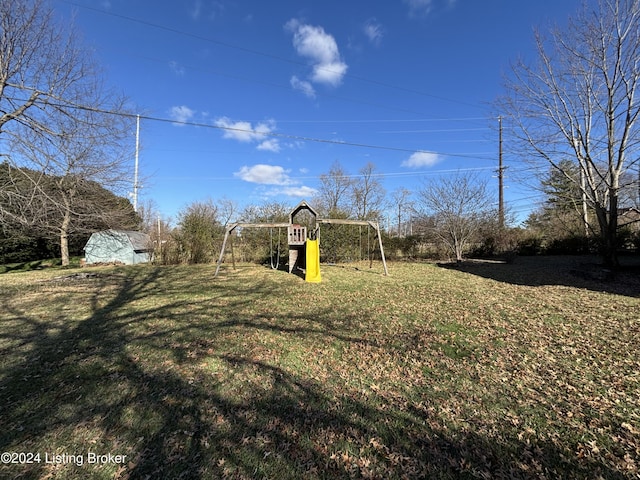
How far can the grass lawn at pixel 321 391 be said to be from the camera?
202 cm

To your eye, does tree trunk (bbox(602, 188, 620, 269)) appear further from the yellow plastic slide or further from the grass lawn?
the yellow plastic slide

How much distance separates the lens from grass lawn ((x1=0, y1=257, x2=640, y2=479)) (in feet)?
6.62

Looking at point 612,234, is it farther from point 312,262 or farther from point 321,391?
point 321,391

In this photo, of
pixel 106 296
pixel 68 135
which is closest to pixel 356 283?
pixel 106 296

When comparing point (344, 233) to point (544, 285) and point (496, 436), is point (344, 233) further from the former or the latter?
point (496, 436)

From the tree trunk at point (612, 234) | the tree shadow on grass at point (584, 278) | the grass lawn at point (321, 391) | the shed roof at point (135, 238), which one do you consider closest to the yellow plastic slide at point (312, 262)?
the grass lawn at point (321, 391)

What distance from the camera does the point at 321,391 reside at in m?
2.86

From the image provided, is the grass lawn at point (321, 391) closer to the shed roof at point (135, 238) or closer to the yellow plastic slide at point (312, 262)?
the yellow plastic slide at point (312, 262)

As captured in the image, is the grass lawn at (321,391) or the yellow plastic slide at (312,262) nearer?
the grass lawn at (321,391)

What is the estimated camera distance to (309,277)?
9.05 meters

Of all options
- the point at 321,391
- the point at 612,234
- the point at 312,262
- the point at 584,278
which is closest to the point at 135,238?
the point at 312,262

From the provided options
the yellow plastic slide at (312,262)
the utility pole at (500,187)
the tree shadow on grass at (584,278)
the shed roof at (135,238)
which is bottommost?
the tree shadow on grass at (584,278)

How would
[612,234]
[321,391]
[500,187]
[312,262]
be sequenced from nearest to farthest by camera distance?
[321,391] < [312,262] < [612,234] < [500,187]

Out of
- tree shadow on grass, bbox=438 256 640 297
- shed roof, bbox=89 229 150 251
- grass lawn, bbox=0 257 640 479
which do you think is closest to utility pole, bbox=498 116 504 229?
tree shadow on grass, bbox=438 256 640 297
